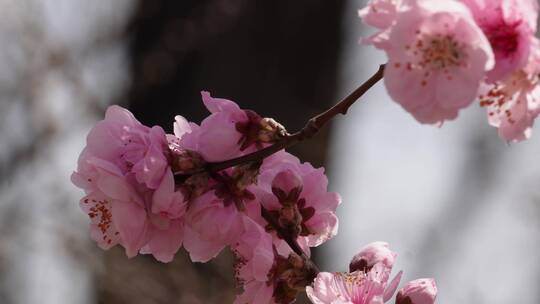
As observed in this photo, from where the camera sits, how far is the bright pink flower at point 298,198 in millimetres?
1518

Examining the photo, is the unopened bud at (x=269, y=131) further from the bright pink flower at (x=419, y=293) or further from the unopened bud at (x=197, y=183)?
the bright pink flower at (x=419, y=293)

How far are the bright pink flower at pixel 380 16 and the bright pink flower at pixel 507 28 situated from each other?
7 centimetres

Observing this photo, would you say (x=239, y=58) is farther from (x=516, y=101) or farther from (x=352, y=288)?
(x=516, y=101)

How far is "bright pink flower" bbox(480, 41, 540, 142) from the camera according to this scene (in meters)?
1.17

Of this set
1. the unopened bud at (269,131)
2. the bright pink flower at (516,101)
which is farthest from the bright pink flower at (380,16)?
the unopened bud at (269,131)

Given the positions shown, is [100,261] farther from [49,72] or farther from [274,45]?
[274,45]

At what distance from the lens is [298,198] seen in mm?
1558

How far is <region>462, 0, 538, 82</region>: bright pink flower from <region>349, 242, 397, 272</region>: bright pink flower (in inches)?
18.1

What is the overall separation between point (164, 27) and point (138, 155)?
331cm

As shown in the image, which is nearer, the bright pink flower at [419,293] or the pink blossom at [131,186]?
the pink blossom at [131,186]

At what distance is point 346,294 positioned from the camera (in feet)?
4.72

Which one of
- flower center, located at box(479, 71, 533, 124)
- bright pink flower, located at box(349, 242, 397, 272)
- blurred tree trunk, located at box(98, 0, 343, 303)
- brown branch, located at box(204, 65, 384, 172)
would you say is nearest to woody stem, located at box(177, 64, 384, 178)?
brown branch, located at box(204, 65, 384, 172)

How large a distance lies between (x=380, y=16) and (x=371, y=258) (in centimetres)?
47

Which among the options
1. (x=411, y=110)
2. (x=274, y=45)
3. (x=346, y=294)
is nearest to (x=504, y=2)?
(x=411, y=110)
